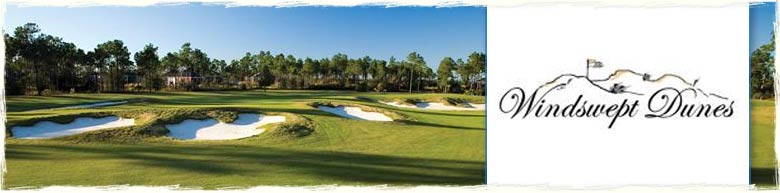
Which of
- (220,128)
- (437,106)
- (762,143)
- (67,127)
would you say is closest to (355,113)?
(437,106)

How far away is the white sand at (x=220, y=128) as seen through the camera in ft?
29.4

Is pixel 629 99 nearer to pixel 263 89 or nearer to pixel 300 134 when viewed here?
pixel 300 134

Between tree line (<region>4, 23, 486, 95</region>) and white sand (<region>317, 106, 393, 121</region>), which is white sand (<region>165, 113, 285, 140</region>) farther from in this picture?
white sand (<region>317, 106, 393, 121</region>)

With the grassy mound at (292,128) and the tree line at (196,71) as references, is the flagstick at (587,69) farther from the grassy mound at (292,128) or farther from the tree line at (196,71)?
the grassy mound at (292,128)

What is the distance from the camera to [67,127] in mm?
8875

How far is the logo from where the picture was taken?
7465mm

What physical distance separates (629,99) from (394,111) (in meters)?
4.44

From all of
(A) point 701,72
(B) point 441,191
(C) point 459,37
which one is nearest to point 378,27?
(C) point 459,37

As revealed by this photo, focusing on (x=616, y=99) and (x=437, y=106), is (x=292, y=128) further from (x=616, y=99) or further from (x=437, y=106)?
(x=616, y=99)

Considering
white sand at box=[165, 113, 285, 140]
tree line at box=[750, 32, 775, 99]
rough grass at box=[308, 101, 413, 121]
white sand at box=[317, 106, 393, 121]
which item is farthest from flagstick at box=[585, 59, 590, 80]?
white sand at box=[165, 113, 285, 140]

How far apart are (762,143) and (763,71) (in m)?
1.17

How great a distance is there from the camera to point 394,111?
10.2 m

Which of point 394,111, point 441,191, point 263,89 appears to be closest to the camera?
point 441,191

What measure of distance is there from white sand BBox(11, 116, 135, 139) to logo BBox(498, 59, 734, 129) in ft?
22.8
